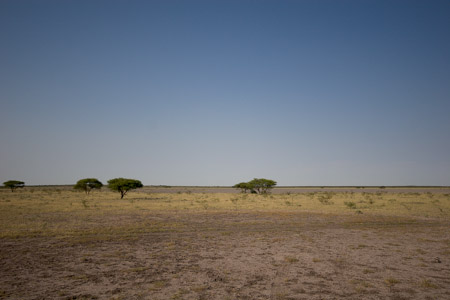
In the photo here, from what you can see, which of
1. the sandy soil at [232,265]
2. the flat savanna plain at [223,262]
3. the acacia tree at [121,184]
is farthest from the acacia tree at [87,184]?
the sandy soil at [232,265]

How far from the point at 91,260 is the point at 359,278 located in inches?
364

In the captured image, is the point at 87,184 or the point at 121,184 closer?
the point at 121,184

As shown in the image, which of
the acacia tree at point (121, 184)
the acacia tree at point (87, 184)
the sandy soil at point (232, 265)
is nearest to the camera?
the sandy soil at point (232, 265)

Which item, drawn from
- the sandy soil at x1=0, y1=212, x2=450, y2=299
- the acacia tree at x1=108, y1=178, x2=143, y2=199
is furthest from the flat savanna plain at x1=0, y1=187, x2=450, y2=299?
the acacia tree at x1=108, y1=178, x2=143, y2=199

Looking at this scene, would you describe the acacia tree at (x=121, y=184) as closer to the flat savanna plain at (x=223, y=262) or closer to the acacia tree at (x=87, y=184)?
the acacia tree at (x=87, y=184)

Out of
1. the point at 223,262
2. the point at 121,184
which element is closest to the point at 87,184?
the point at 121,184

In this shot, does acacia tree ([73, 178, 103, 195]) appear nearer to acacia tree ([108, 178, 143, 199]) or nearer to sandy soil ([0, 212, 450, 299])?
acacia tree ([108, 178, 143, 199])

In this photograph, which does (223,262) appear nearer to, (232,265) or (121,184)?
(232,265)

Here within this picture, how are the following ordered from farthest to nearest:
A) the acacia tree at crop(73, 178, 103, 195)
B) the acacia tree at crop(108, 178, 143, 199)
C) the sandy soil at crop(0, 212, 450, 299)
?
the acacia tree at crop(73, 178, 103, 195) < the acacia tree at crop(108, 178, 143, 199) < the sandy soil at crop(0, 212, 450, 299)

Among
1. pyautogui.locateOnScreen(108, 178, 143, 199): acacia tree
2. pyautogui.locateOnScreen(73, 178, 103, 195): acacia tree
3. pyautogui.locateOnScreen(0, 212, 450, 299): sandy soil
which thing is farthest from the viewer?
pyautogui.locateOnScreen(73, 178, 103, 195): acacia tree

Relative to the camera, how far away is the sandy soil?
7547 mm

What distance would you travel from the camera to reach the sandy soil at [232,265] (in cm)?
755

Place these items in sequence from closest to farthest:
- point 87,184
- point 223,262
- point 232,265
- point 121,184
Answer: point 232,265 < point 223,262 < point 121,184 < point 87,184

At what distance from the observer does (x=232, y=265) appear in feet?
33.1
